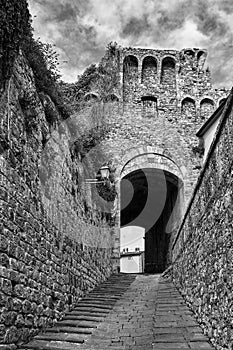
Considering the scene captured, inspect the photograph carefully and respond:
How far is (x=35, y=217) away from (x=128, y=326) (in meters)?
1.84

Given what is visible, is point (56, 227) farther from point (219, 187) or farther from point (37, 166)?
point (219, 187)

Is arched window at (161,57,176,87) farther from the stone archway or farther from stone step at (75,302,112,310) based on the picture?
stone step at (75,302,112,310)

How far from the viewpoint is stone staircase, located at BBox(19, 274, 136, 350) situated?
3.92 meters

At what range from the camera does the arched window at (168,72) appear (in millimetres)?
14891

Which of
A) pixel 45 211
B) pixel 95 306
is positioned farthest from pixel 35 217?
pixel 95 306

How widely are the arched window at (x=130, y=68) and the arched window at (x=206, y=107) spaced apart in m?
2.82

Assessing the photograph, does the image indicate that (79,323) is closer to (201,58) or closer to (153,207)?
(153,207)

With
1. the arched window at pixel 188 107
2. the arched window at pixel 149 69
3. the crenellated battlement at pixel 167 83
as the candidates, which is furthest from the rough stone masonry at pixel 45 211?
the arched window at pixel 149 69

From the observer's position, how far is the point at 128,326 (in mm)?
4777

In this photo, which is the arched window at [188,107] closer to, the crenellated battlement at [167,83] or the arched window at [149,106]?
the crenellated battlement at [167,83]

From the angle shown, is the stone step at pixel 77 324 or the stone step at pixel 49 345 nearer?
the stone step at pixel 49 345

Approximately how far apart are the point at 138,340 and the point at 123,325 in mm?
833

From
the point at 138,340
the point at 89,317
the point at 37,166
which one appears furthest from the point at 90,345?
the point at 37,166

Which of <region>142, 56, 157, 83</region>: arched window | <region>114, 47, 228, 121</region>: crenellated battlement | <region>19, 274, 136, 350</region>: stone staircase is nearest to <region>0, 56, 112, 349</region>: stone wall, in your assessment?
<region>19, 274, 136, 350</region>: stone staircase
